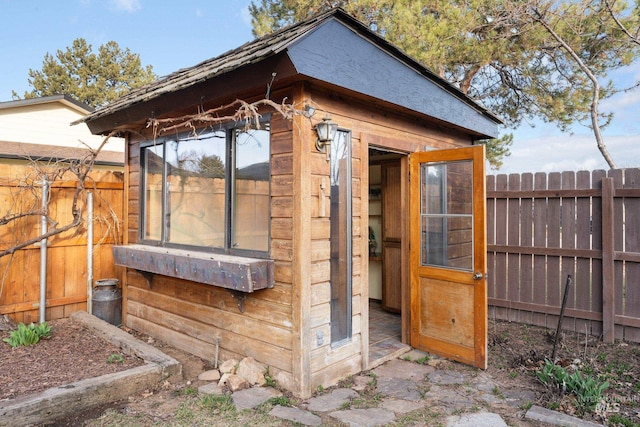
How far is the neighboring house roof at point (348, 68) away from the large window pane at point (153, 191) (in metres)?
0.42

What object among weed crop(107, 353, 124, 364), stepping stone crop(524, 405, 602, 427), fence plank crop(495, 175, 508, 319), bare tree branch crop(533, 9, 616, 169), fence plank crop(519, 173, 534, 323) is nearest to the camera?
stepping stone crop(524, 405, 602, 427)

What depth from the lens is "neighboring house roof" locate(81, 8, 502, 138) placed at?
2.75m

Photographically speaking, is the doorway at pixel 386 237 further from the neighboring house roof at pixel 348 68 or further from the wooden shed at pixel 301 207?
the neighboring house roof at pixel 348 68

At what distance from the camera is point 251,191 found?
335cm

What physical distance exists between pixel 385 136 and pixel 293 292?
1.70 metres

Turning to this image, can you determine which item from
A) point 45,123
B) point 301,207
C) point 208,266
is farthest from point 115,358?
point 45,123

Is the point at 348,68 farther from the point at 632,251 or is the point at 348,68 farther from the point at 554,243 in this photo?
the point at 632,251

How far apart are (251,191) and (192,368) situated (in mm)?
1679

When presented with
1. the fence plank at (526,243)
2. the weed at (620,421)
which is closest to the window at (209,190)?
the weed at (620,421)

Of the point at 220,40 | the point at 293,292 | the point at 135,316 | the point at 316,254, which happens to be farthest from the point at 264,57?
the point at 220,40

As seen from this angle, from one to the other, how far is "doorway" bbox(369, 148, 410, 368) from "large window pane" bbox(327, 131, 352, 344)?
65.5 inches

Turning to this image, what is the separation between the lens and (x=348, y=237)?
335 cm

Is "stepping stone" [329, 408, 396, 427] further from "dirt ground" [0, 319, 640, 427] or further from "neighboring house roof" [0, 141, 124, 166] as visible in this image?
"neighboring house roof" [0, 141, 124, 166]

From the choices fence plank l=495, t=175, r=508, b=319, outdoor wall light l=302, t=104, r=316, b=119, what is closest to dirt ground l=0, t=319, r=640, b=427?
fence plank l=495, t=175, r=508, b=319
